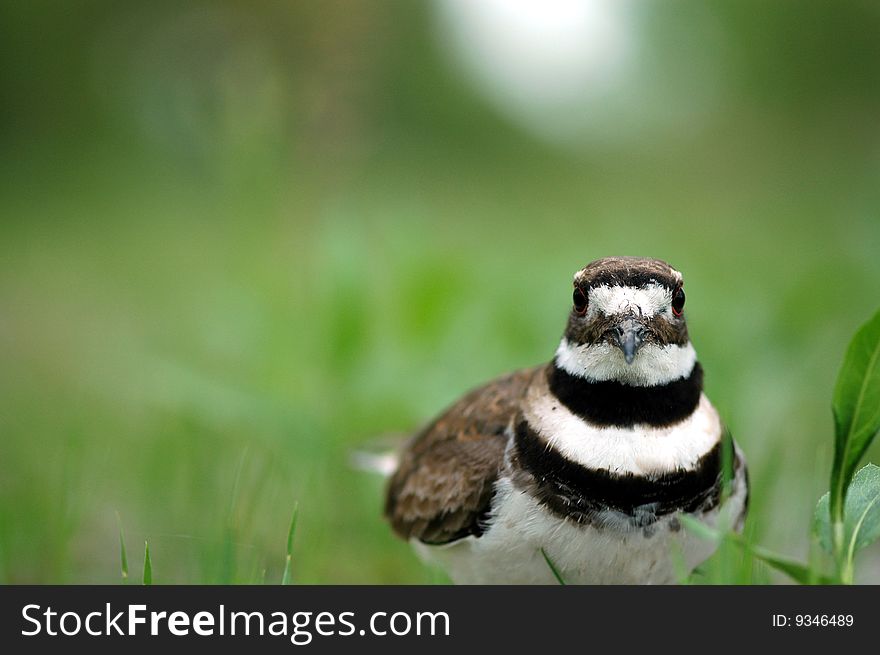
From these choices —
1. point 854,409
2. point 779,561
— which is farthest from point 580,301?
point 779,561

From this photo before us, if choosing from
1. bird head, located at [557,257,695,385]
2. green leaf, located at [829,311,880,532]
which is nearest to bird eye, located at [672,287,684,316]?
bird head, located at [557,257,695,385]

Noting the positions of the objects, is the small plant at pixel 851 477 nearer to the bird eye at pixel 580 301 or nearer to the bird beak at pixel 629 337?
the bird beak at pixel 629 337

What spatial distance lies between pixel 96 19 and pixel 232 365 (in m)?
10.8

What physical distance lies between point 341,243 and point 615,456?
2881 mm

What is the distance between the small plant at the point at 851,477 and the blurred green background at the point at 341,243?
8.5 inches

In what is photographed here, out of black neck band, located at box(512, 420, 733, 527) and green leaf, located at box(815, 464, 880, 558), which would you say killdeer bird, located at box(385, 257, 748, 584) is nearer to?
black neck band, located at box(512, 420, 733, 527)

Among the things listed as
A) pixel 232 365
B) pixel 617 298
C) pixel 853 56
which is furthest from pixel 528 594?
pixel 853 56

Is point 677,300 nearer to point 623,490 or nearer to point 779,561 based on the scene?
point 623,490

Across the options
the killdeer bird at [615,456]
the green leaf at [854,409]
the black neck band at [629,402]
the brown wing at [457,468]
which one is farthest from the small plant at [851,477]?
the brown wing at [457,468]

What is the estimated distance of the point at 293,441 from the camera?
16.1 feet

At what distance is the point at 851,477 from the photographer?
2.51 m

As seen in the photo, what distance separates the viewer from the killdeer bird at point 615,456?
284cm

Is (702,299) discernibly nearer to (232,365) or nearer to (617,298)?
(232,365)

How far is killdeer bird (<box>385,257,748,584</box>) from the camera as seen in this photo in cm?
284
